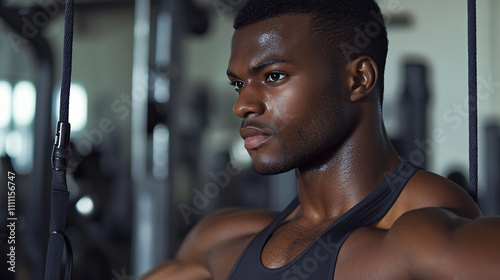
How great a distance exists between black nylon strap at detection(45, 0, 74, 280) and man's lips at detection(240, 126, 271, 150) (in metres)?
0.31

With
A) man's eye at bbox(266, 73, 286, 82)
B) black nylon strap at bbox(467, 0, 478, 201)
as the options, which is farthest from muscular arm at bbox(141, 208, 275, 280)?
black nylon strap at bbox(467, 0, 478, 201)

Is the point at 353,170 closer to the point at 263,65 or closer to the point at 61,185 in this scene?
the point at 263,65

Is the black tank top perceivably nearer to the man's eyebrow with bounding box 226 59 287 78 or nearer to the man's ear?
the man's ear

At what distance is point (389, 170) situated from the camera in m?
1.11

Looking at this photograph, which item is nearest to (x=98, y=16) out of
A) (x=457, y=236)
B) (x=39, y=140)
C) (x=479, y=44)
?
(x=39, y=140)

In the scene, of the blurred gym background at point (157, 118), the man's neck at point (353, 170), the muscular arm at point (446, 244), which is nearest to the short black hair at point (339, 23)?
the man's neck at point (353, 170)

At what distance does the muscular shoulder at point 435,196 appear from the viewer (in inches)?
38.0

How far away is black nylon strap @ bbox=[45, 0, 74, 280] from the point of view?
93cm

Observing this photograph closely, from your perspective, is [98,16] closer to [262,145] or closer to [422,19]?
[422,19]

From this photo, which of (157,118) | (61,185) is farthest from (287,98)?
(157,118)

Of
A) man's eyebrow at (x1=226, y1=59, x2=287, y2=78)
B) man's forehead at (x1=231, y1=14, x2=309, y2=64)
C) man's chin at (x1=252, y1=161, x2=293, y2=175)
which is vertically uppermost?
man's forehead at (x1=231, y1=14, x2=309, y2=64)

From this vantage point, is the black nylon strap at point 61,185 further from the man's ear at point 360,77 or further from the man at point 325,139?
the man's ear at point 360,77

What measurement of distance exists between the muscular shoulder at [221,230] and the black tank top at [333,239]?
20 cm

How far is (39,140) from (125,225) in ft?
3.66
